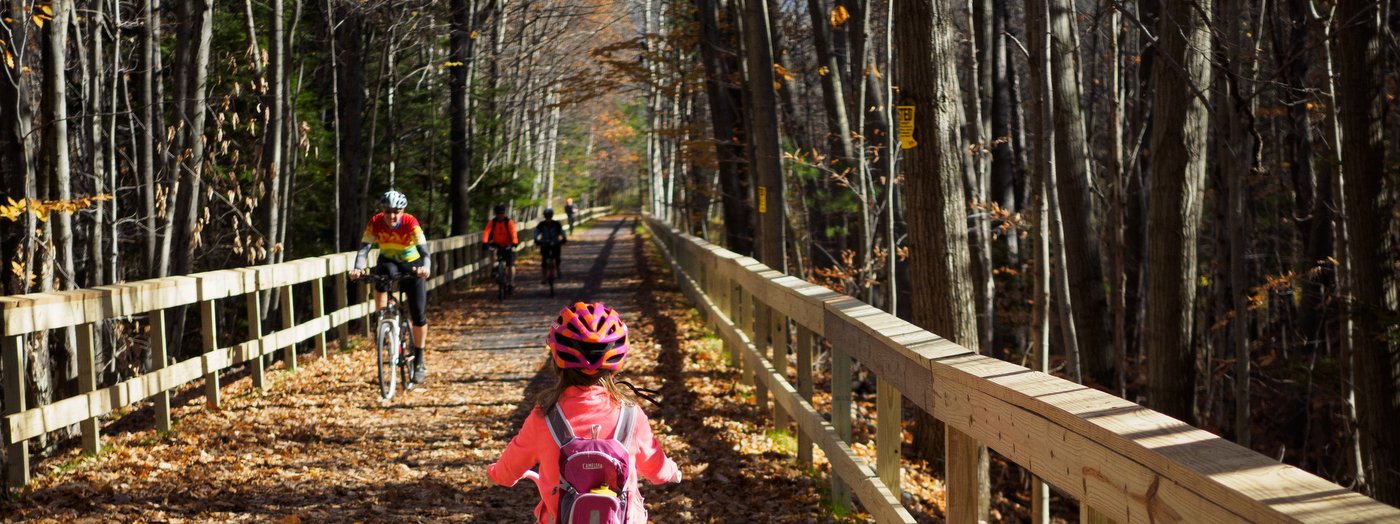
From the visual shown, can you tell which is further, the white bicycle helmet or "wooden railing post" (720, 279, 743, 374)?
"wooden railing post" (720, 279, 743, 374)

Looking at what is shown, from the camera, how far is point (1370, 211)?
10289 mm

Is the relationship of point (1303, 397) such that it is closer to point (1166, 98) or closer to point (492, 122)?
point (1166, 98)

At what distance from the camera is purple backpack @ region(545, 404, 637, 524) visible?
392cm

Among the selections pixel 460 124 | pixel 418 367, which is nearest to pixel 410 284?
pixel 418 367

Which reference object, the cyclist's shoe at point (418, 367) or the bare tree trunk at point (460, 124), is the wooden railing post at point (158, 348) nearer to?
the cyclist's shoe at point (418, 367)

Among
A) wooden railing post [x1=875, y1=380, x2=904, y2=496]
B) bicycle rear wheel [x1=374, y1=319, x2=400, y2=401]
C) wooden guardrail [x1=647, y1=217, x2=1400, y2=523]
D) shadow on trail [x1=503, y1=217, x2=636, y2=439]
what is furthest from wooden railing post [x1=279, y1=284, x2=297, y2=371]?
wooden railing post [x1=875, y1=380, x2=904, y2=496]

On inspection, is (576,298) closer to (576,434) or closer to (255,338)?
(255,338)

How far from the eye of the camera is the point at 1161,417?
323 centimetres

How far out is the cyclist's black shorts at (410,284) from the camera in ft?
38.6

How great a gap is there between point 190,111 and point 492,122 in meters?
15.1

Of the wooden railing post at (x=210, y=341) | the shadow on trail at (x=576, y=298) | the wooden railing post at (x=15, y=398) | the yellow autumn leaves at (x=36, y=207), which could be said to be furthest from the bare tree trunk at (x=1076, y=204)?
the wooden railing post at (x=15, y=398)

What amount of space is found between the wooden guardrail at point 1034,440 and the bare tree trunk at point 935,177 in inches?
52.8

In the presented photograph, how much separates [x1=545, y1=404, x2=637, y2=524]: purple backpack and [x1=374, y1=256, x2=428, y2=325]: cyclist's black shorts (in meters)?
8.09

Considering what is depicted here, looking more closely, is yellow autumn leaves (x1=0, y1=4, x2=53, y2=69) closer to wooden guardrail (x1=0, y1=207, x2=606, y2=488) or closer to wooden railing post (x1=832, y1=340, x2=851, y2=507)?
wooden guardrail (x1=0, y1=207, x2=606, y2=488)
